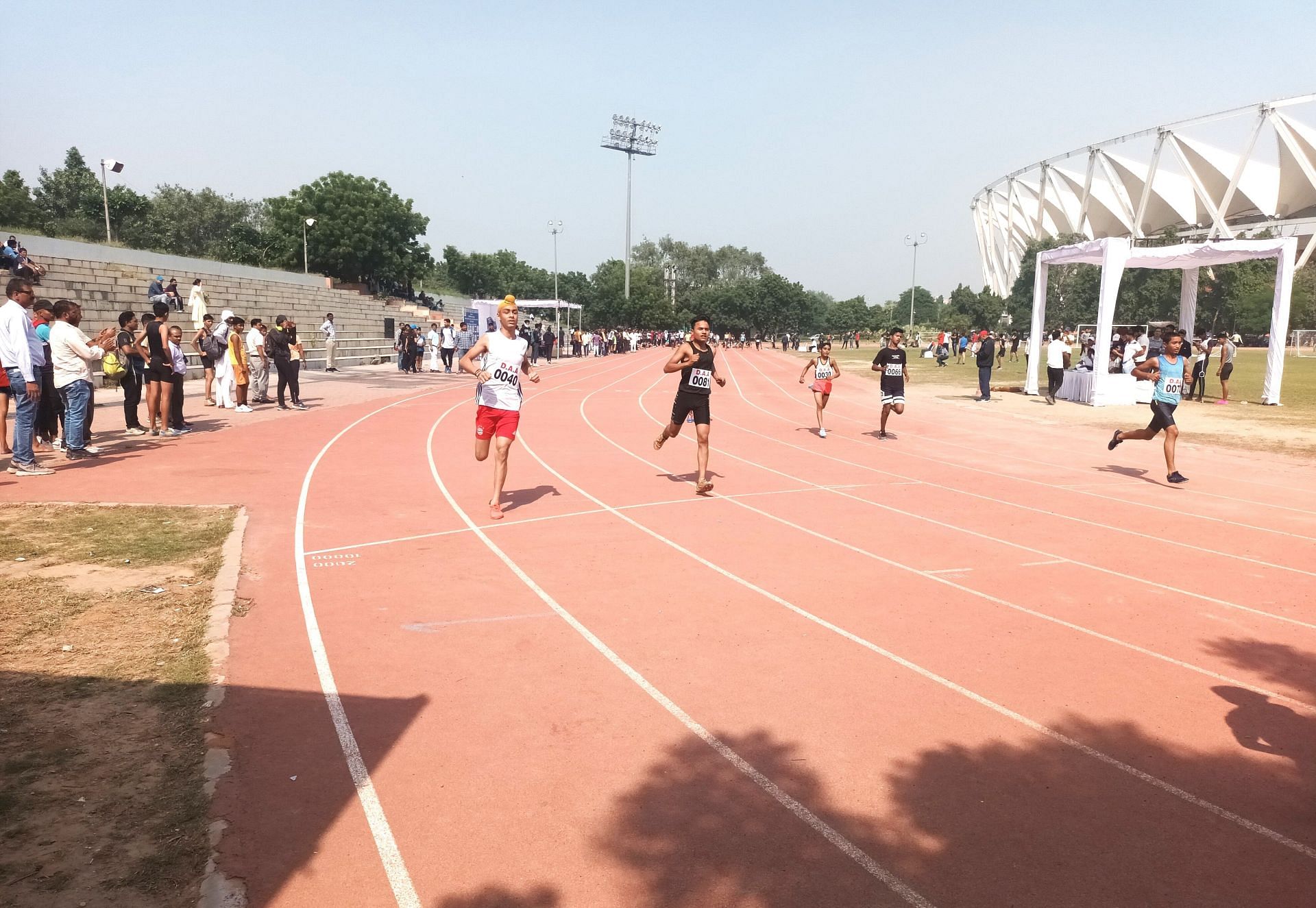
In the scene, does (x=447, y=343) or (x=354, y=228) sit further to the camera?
(x=354, y=228)

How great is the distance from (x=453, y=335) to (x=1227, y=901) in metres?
31.6

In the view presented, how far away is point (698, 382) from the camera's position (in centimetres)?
970

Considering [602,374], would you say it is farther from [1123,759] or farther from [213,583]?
[1123,759]

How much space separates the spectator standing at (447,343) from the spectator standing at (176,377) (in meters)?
18.9

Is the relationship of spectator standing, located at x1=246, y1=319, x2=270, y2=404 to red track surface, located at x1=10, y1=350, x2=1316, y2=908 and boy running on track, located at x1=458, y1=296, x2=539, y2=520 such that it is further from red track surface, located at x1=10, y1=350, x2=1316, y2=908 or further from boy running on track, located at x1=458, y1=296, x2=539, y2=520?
boy running on track, located at x1=458, y1=296, x2=539, y2=520

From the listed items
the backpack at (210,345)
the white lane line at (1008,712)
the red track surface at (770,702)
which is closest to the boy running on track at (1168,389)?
the red track surface at (770,702)

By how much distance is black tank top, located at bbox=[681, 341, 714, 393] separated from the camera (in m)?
9.63

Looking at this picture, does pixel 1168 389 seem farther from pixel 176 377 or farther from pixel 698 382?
pixel 176 377

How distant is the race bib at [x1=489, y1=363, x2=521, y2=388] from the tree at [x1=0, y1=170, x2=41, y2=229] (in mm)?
52068

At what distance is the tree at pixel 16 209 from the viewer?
49.2m

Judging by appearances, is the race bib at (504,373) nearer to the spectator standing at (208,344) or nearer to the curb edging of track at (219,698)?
the curb edging of track at (219,698)

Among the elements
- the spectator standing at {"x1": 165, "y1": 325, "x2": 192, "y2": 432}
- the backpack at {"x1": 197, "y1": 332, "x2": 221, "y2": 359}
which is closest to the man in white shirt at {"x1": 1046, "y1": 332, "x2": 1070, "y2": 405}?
the backpack at {"x1": 197, "y1": 332, "x2": 221, "y2": 359}

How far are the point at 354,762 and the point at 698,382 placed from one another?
21.4 ft

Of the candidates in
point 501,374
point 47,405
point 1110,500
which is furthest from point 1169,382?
point 47,405
